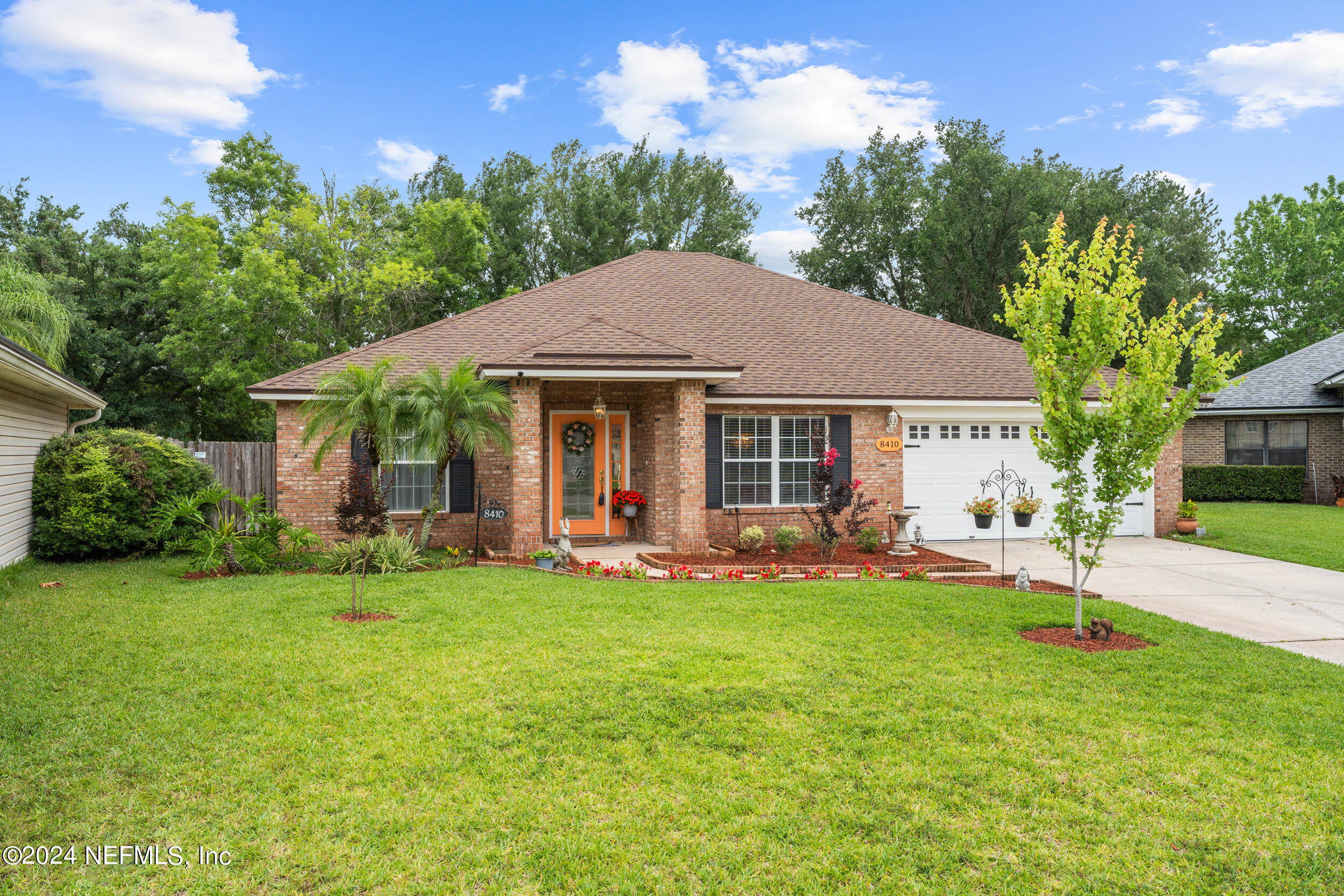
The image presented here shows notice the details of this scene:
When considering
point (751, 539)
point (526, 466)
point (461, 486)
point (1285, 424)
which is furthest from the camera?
point (1285, 424)

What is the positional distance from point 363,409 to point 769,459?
6.67 m

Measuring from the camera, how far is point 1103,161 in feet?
98.3

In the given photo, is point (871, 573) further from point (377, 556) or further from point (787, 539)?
point (377, 556)

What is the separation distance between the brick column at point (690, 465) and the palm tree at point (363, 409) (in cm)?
411

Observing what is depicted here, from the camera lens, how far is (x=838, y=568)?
35.5 ft

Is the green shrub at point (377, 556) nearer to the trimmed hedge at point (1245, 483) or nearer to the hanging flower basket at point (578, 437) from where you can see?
→ the hanging flower basket at point (578, 437)

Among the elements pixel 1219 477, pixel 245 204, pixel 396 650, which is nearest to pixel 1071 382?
pixel 396 650

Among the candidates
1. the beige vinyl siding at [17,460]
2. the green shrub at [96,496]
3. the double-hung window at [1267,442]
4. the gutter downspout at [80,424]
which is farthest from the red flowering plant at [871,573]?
the double-hung window at [1267,442]

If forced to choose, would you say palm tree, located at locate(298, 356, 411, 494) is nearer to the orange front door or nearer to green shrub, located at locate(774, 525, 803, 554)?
the orange front door

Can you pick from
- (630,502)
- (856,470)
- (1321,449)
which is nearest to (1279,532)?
(856,470)

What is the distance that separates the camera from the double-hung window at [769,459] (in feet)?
43.6

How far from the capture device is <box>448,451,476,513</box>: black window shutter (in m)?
12.9

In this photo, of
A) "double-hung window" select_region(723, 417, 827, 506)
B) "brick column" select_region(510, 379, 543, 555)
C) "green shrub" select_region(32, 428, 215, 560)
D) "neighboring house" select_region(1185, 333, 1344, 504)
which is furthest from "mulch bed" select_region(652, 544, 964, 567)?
"neighboring house" select_region(1185, 333, 1344, 504)

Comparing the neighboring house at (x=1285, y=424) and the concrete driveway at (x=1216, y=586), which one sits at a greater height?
the neighboring house at (x=1285, y=424)
